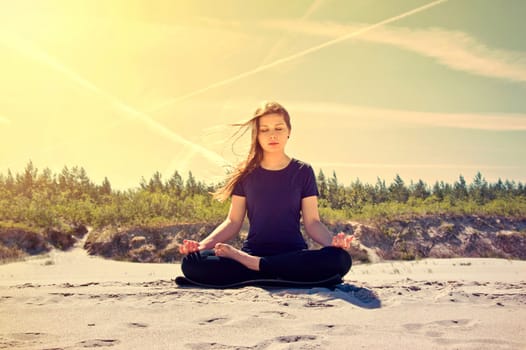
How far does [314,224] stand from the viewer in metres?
5.74

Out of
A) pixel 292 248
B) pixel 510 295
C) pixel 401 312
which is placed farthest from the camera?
pixel 292 248

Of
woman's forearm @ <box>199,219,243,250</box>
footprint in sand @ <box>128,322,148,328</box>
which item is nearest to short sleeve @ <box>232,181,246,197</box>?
woman's forearm @ <box>199,219,243,250</box>

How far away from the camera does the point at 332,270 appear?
17.0 feet

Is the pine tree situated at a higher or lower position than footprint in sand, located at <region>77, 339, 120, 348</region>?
higher

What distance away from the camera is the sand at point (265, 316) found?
3100 millimetres

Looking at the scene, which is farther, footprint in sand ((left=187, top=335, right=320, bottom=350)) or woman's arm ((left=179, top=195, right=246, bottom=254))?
woman's arm ((left=179, top=195, right=246, bottom=254))

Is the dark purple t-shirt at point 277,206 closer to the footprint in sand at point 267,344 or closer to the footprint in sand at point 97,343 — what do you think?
the footprint in sand at point 267,344

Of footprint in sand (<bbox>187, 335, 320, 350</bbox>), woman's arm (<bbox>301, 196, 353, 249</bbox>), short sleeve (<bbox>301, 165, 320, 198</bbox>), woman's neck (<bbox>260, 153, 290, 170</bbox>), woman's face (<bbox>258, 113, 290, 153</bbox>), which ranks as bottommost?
footprint in sand (<bbox>187, 335, 320, 350</bbox>)

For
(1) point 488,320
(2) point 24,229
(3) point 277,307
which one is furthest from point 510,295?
(2) point 24,229

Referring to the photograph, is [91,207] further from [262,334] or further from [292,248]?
[262,334]

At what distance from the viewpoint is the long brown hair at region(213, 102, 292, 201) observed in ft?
18.9

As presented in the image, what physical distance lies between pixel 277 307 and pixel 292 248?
1.59 m

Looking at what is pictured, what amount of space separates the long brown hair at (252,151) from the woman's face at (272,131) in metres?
0.05

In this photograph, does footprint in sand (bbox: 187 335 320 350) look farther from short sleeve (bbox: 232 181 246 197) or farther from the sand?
short sleeve (bbox: 232 181 246 197)
